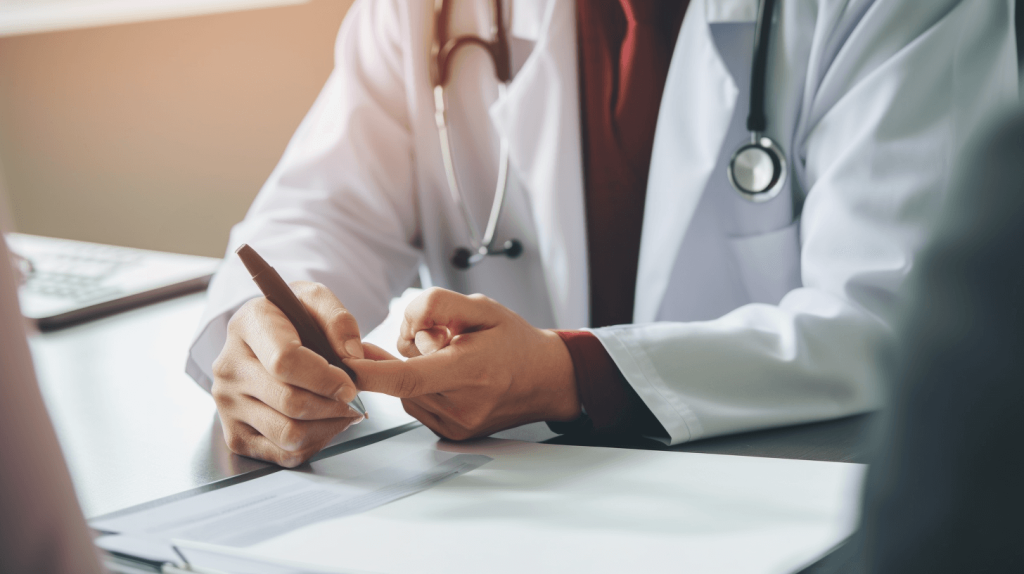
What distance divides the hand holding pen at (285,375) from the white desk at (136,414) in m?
0.03

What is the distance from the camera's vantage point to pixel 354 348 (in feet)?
1.86

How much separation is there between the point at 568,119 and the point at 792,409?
49 cm

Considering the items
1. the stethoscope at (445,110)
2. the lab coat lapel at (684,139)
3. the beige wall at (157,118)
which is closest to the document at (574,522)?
the lab coat lapel at (684,139)

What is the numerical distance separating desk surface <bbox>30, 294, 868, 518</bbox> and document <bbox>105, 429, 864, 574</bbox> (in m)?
0.06

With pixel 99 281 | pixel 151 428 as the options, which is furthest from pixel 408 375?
pixel 99 281

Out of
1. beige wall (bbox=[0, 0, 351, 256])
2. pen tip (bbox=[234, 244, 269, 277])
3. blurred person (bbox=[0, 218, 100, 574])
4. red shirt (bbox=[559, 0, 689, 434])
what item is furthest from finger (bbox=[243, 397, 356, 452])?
beige wall (bbox=[0, 0, 351, 256])

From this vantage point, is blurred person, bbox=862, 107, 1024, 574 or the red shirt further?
the red shirt

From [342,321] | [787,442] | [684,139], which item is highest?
[684,139]

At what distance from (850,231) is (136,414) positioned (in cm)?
68

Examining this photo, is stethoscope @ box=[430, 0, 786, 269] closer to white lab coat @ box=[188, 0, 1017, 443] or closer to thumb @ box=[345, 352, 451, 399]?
white lab coat @ box=[188, 0, 1017, 443]

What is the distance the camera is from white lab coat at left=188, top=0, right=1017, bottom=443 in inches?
25.3

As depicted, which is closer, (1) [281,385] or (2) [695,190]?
(1) [281,385]

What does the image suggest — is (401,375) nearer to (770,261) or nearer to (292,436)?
(292,436)

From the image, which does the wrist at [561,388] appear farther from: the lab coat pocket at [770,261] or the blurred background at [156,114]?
the blurred background at [156,114]
